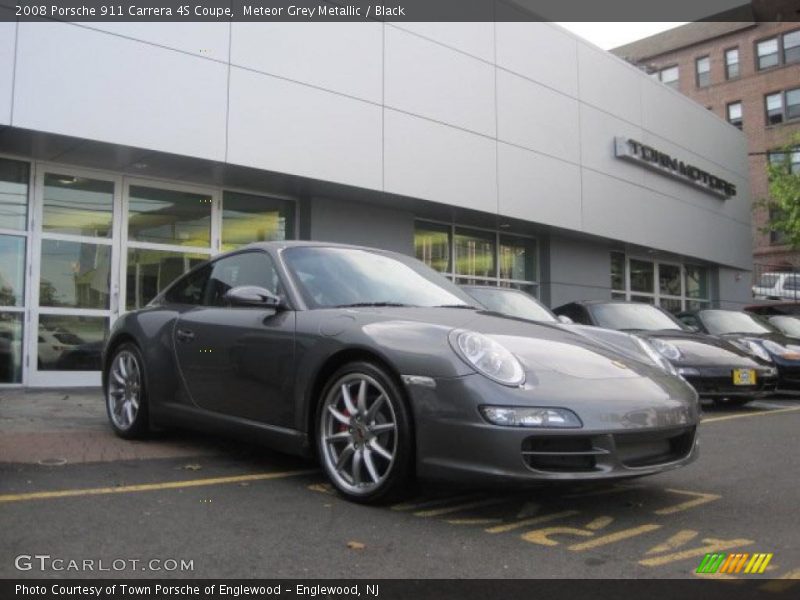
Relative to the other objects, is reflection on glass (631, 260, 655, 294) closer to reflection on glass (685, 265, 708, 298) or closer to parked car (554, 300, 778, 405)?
reflection on glass (685, 265, 708, 298)

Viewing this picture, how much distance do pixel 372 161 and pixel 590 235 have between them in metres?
6.89

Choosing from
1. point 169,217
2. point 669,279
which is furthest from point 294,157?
point 669,279

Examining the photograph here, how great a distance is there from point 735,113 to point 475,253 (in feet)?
115

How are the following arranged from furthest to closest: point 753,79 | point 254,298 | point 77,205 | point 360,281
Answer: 1. point 753,79
2. point 77,205
3. point 360,281
4. point 254,298

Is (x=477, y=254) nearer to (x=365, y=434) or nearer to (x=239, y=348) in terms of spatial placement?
(x=239, y=348)

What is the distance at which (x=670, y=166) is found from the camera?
19562mm

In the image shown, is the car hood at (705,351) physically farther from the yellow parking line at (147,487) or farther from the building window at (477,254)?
the building window at (477,254)

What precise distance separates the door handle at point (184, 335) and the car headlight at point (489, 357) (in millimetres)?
2091

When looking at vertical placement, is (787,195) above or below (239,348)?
above

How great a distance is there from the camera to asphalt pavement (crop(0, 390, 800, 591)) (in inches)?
112

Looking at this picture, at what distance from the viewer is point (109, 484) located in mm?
4117

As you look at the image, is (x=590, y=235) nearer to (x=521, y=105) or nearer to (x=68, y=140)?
(x=521, y=105)

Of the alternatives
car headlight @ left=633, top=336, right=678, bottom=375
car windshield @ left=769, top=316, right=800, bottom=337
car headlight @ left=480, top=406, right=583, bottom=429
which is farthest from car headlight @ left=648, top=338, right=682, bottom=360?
car headlight @ left=480, top=406, right=583, bottom=429

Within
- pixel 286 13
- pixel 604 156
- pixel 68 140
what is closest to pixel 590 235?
pixel 604 156
